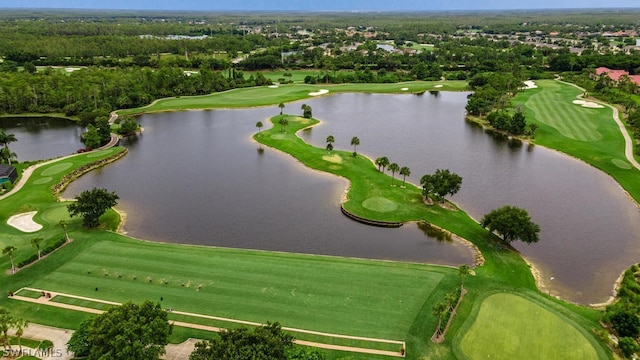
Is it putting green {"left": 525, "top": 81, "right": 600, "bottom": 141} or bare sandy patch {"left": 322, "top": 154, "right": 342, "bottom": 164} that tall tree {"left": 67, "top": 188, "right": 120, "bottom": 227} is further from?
putting green {"left": 525, "top": 81, "right": 600, "bottom": 141}

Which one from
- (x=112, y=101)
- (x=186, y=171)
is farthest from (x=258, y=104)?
(x=186, y=171)

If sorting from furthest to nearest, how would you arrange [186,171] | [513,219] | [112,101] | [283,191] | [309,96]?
[309,96] → [112,101] → [186,171] → [283,191] → [513,219]

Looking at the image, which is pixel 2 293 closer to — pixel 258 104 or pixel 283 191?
pixel 283 191

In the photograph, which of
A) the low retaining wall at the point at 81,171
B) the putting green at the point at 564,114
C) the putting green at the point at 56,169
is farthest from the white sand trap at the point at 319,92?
the putting green at the point at 56,169

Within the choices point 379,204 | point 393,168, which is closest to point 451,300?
point 379,204

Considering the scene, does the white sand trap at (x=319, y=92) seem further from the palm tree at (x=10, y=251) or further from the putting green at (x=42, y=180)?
the palm tree at (x=10, y=251)

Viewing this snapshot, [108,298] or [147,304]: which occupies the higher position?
[147,304]
